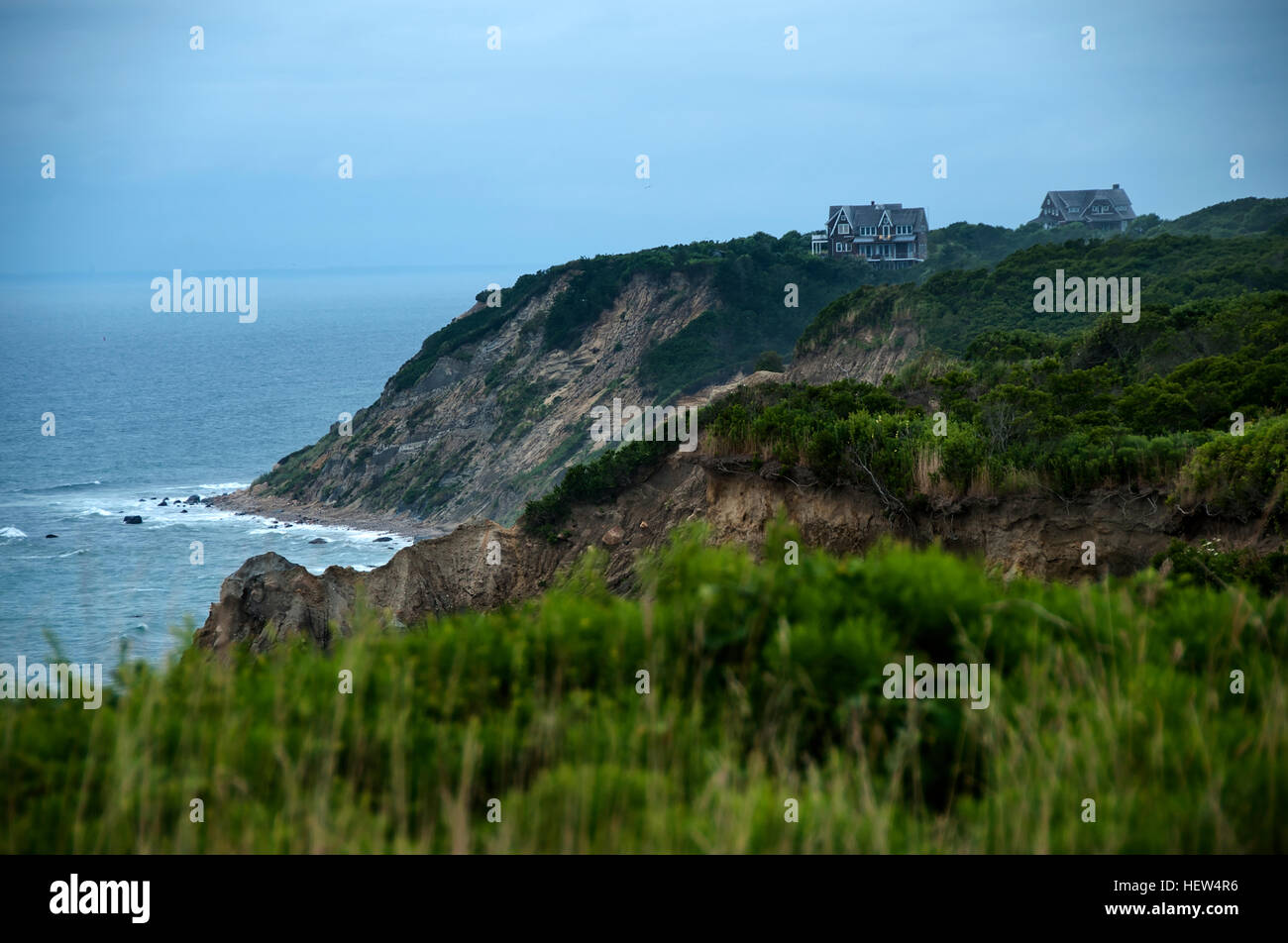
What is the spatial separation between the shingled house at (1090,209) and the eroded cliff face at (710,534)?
240ft

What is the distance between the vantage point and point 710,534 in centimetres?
1981

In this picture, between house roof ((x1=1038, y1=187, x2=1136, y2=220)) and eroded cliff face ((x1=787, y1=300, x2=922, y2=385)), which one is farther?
house roof ((x1=1038, y1=187, x2=1136, y2=220))

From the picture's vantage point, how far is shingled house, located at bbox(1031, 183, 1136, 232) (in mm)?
84125

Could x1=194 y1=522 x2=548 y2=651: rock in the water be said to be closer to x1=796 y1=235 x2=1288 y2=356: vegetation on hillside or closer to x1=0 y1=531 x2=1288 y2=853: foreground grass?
x1=0 y1=531 x2=1288 y2=853: foreground grass

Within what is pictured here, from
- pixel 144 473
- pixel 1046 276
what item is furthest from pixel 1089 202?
pixel 144 473

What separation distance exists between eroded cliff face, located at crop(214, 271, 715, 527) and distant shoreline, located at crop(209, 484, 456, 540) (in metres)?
0.19

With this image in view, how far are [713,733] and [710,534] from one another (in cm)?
1499

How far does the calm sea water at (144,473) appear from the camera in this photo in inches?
1502
